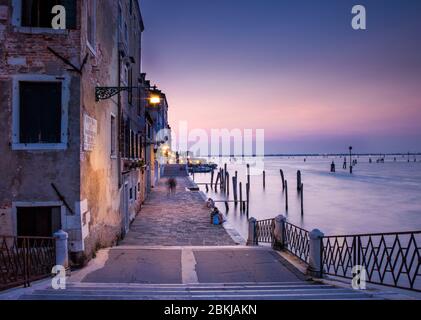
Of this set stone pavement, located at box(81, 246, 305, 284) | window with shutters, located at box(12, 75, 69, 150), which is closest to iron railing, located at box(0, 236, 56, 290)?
stone pavement, located at box(81, 246, 305, 284)

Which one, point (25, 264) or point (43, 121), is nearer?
point (25, 264)

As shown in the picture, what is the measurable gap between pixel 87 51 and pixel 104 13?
2.82 m

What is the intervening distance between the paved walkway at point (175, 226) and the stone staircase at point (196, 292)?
24.3ft

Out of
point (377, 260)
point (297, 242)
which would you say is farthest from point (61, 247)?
point (377, 260)

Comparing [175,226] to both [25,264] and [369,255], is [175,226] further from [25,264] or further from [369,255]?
[25,264]

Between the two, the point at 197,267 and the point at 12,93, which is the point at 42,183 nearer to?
the point at 12,93

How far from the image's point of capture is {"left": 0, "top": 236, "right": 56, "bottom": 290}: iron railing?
609 cm

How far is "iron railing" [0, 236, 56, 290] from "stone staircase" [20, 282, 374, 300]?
0.67 meters

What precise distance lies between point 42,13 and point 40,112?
236 centimetres

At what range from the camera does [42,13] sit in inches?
308

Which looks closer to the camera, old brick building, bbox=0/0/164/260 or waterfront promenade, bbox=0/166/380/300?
waterfront promenade, bbox=0/166/380/300

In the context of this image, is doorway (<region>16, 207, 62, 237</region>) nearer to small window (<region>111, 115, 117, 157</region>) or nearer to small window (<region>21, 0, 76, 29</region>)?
small window (<region>111, 115, 117, 157</region>)

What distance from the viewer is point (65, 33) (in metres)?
7.76
